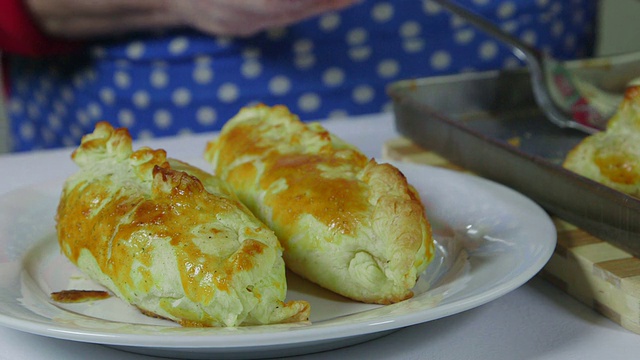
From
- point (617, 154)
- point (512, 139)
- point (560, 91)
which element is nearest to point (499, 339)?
point (617, 154)

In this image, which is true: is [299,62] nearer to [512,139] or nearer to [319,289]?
[512,139]

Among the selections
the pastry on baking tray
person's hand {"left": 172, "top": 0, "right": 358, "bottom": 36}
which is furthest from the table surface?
person's hand {"left": 172, "top": 0, "right": 358, "bottom": 36}

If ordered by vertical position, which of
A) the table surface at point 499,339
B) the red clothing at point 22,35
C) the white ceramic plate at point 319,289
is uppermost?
the red clothing at point 22,35

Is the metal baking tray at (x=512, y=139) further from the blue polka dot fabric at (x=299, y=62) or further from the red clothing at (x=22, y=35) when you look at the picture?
the red clothing at (x=22, y=35)

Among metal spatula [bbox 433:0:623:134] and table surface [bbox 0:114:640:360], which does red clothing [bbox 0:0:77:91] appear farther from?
table surface [bbox 0:114:640:360]

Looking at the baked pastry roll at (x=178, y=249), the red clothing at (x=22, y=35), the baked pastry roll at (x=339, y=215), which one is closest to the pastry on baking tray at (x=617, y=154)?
the baked pastry roll at (x=339, y=215)

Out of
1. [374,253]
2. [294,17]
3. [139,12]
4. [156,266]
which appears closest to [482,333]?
[374,253]

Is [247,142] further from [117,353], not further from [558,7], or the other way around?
[558,7]
